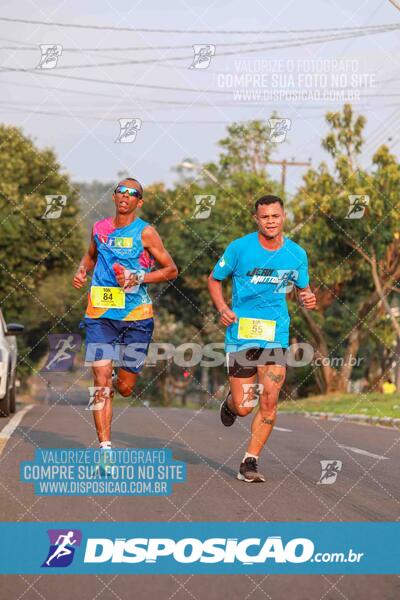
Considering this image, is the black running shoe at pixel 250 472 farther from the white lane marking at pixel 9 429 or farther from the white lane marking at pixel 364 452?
the white lane marking at pixel 9 429

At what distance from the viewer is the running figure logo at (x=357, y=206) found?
105 feet

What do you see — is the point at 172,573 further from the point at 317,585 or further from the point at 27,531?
the point at 27,531

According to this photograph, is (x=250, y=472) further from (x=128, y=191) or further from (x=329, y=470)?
(x=128, y=191)

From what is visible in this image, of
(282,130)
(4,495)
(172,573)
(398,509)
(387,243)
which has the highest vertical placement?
(387,243)

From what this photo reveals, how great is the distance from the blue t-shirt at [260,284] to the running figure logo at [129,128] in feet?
15.7

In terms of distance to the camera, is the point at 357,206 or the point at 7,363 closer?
the point at 7,363

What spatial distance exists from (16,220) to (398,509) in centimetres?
3395

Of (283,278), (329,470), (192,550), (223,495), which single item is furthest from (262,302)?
(192,550)

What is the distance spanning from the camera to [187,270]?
48281 millimetres

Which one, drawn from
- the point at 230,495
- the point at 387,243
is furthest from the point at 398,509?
the point at 387,243

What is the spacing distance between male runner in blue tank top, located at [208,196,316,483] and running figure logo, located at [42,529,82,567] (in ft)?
10.2

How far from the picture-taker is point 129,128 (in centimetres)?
1441

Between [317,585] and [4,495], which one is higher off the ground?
[317,585]

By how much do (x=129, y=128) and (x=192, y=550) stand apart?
339 inches
